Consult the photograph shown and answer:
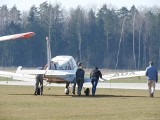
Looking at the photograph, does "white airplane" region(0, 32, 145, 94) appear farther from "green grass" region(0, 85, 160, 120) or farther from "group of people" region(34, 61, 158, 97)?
"green grass" region(0, 85, 160, 120)

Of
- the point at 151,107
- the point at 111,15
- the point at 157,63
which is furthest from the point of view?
the point at 111,15

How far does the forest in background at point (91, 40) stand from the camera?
11406cm

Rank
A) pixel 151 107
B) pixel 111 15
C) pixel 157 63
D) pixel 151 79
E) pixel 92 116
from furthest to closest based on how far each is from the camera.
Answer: pixel 111 15, pixel 157 63, pixel 151 79, pixel 151 107, pixel 92 116

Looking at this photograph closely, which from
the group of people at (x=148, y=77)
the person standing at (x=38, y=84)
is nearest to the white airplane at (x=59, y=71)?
the person standing at (x=38, y=84)

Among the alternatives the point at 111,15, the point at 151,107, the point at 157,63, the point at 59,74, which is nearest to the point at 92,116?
the point at 151,107

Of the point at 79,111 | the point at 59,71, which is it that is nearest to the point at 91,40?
the point at 59,71

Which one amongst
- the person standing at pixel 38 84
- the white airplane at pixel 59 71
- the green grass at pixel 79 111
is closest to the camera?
the green grass at pixel 79 111

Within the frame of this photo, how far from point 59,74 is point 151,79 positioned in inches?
185

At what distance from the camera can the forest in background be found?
114062 mm

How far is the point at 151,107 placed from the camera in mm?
24609

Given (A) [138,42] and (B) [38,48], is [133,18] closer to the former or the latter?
(A) [138,42]

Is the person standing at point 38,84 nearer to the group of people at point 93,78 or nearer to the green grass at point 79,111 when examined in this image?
the group of people at point 93,78

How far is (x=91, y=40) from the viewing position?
118 meters

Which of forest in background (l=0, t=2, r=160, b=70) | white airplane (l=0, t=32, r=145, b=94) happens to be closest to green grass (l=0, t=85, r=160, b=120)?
white airplane (l=0, t=32, r=145, b=94)
